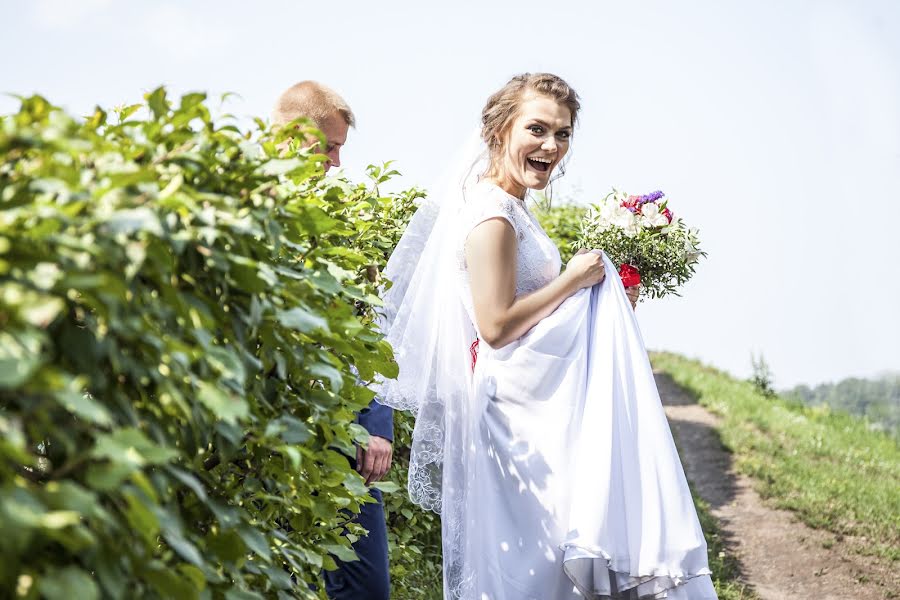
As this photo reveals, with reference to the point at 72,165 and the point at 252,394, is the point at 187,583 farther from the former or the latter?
the point at 72,165

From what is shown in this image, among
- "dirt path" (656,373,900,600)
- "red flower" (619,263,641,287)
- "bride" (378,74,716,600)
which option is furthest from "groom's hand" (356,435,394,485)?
"dirt path" (656,373,900,600)

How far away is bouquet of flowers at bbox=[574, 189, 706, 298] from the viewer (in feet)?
13.4

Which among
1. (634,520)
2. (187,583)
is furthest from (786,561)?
(187,583)

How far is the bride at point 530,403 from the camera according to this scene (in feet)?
10.5

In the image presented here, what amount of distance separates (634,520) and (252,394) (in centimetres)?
177

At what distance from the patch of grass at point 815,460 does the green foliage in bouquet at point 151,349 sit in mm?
6225

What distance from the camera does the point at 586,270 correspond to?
3.56 m

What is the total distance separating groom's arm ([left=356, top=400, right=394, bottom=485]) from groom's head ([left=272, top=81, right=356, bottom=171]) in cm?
95

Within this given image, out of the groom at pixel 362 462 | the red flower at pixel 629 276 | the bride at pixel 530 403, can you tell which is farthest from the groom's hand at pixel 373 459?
the red flower at pixel 629 276

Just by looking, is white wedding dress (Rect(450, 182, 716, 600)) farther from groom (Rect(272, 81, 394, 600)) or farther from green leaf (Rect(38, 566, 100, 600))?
green leaf (Rect(38, 566, 100, 600))

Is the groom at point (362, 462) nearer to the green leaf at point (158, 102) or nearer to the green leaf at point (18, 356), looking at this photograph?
the green leaf at point (158, 102)

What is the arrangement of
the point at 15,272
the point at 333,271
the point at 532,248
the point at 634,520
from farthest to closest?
the point at 532,248 < the point at 634,520 < the point at 333,271 < the point at 15,272

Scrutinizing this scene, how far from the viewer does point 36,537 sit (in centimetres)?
130

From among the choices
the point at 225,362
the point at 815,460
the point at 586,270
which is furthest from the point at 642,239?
the point at 815,460
